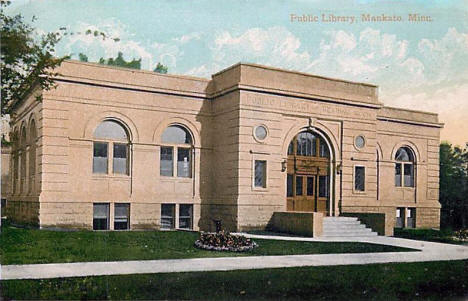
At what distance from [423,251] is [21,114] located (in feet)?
65.5

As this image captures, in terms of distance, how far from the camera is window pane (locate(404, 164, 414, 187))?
106ft

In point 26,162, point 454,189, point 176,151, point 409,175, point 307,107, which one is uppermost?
point 307,107

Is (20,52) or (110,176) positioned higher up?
(20,52)

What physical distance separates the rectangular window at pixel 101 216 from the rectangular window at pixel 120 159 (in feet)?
5.25

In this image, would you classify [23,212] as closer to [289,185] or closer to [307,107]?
[289,185]

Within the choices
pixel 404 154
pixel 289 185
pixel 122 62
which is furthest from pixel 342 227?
pixel 122 62

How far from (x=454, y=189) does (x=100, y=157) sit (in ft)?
75.8

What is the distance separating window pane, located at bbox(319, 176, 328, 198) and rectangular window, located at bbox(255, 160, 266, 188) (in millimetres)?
3536

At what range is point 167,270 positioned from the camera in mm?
12586

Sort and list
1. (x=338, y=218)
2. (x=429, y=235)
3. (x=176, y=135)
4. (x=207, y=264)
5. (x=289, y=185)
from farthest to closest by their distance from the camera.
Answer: (x=289, y=185)
(x=176, y=135)
(x=429, y=235)
(x=338, y=218)
(x=207, y=264)

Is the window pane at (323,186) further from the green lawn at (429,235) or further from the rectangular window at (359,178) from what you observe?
the green lawn at (429,235)

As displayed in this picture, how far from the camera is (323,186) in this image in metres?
26.3

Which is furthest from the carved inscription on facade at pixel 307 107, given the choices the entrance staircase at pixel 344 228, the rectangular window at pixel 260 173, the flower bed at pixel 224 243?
the flower bed at pixel 224 243

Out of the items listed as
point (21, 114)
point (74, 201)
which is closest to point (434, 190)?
point (74, 201)
